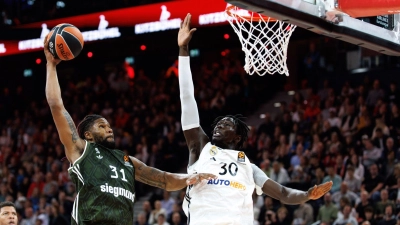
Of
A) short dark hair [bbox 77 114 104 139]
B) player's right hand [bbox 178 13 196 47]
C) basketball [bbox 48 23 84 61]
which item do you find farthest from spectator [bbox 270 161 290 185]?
basketball [bbox 48 23 84 61]

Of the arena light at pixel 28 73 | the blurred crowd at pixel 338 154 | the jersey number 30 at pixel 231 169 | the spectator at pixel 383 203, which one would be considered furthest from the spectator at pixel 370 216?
the arena light at pixel 28 73

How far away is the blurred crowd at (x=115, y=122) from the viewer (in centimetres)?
1620

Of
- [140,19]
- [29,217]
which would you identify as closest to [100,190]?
[29,217]

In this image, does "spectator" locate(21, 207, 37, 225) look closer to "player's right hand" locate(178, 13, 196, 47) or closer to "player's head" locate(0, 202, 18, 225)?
"player's head" locate(0, 202, 18, 225)

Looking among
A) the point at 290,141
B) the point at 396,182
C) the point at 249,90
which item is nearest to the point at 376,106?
the point at 290,141

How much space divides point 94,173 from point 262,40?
2650mm

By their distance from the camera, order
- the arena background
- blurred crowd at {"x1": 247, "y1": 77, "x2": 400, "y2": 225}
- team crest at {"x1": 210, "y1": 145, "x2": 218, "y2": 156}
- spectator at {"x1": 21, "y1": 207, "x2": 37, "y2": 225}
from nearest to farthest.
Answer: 1. team crest at {"x1": 210, "y1": 145, "x2": 218, "y2": 156}
2. blurred crowd at {"x1": 247, "y1": 77, "x2": 400, "y2": 225}
3. the arena background
4. spectator at {"x1": 21, "y1": 207, "x2": 37, "y2": 225}

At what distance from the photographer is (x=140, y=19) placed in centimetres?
1667

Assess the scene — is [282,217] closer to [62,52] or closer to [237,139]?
[237,139]

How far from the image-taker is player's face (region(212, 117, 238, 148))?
6230 millimetres

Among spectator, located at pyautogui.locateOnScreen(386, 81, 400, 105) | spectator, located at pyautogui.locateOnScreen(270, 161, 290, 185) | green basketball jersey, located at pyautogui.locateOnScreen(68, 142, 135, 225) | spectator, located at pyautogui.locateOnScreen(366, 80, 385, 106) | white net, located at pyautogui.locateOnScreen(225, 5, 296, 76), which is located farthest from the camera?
spectator, located at pyautogui.locateOnScreen(366, 80, 385, 106)

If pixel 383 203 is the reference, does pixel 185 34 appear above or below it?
above

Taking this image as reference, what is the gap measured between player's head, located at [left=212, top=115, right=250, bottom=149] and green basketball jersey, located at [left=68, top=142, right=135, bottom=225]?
95 centimetres

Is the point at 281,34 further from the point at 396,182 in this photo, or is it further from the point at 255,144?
the point at 255,144
